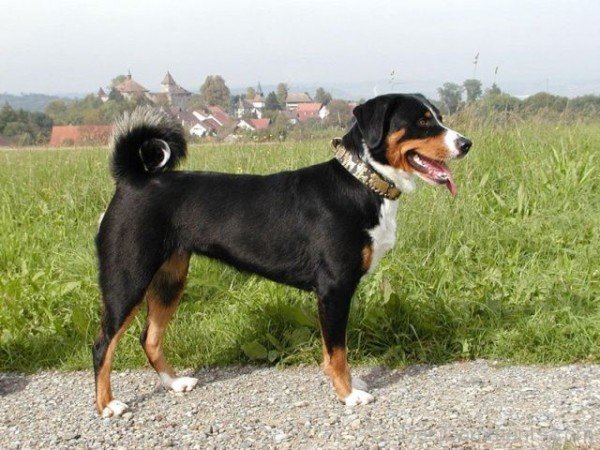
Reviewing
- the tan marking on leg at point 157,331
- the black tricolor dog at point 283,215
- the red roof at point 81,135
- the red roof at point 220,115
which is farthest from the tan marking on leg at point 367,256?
the red roof at point 220,115

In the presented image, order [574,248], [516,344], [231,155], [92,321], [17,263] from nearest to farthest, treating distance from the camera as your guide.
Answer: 1. [516,344]
2. [92,321]
3. [574,248]
4. [17,263]
5. [231,155]

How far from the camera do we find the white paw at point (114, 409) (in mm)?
3975

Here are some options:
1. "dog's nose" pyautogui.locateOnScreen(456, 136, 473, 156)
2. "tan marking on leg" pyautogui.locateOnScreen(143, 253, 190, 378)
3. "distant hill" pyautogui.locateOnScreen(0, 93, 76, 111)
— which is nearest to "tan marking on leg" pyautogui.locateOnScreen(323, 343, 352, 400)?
"tan marking on leg" pyautogui.locateOnScreen(143, 253, 190, 378)

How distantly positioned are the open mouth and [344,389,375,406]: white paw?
1.24 m

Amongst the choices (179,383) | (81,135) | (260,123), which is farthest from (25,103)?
(179,383)

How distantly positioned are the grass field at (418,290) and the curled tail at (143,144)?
1342 millimetres

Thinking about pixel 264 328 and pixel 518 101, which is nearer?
pixel 264 328

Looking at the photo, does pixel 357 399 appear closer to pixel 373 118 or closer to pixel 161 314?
pixel 161 314

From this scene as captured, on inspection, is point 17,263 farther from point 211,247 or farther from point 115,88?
point 115,88

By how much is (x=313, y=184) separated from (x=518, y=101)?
6142 mm

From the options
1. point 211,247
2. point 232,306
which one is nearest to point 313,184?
point 211,247

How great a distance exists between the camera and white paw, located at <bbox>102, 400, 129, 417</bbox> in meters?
3.97

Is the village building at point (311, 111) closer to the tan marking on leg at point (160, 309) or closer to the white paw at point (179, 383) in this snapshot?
the tan marking on leg at point (160, 309)

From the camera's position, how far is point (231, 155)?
8.92 m
